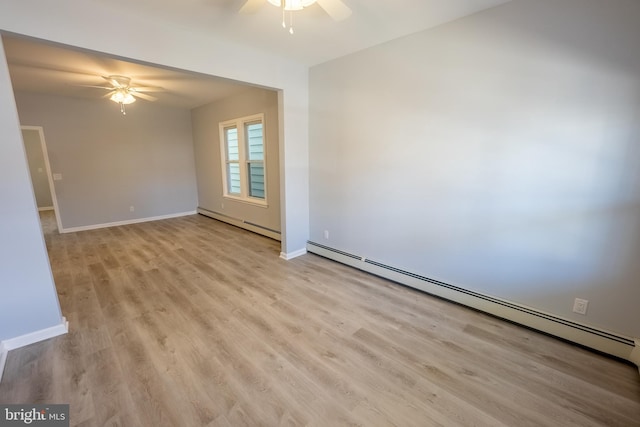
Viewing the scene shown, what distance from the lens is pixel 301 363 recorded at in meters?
1.85

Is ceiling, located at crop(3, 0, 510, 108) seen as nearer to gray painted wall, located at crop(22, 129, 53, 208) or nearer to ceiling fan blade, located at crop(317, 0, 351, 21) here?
ceiling fan blade, located at crop(317, 0, 351, 21)

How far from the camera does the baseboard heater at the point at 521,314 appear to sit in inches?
73.2

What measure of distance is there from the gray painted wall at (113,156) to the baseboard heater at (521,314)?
5.12 m

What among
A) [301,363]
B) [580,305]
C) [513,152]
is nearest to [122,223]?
[301,363]

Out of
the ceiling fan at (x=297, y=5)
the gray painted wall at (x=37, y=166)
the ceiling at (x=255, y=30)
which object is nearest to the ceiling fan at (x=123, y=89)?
the ceiling at (x=255, y=30)

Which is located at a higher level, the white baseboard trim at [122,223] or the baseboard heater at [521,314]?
the baseboard heater at [521,314]

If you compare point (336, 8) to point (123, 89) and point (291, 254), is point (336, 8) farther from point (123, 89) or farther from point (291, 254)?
point (123, 89)

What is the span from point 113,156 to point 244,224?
3.04 m

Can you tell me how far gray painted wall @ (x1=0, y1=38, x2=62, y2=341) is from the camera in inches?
70.3

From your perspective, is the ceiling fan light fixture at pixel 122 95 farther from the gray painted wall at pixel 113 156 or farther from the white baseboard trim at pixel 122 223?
the white baseboard trim at pixel 122 223

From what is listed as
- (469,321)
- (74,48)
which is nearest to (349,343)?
(469,321)

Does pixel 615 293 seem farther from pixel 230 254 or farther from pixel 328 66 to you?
pixel 230 254

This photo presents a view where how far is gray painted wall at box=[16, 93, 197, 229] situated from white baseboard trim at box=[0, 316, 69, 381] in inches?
159

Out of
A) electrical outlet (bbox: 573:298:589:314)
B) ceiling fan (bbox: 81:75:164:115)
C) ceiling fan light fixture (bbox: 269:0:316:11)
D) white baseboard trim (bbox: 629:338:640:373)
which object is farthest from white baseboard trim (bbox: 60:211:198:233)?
white baseboard trim (bbox: 629:338:640:373)
